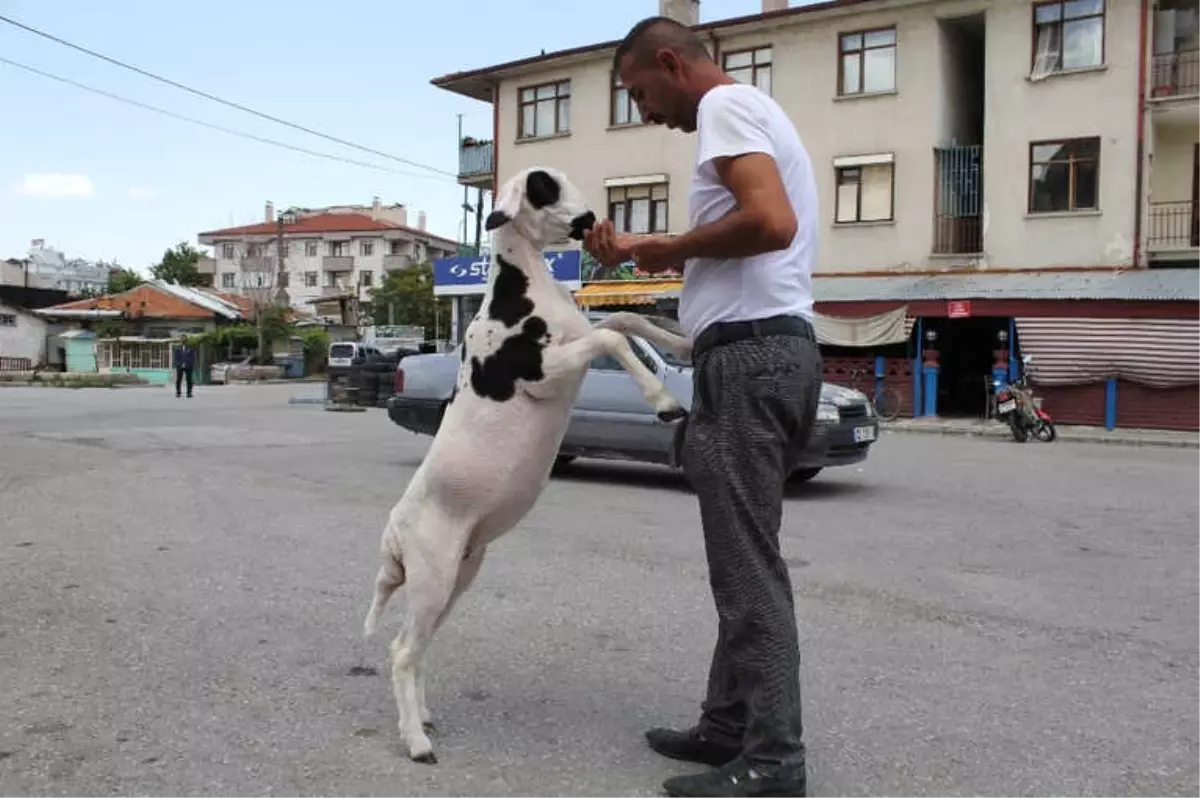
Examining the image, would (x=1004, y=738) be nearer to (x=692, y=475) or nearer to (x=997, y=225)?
(x=692, y=475)

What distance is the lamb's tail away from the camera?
328cm

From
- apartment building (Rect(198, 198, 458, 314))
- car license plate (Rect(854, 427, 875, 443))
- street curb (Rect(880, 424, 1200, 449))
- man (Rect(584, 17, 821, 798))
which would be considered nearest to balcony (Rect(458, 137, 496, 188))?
street curb (Rect(880, 424, 1200, 449))

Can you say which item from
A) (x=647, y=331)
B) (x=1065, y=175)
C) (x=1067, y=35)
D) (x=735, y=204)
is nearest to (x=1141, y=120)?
(x=1065, y=175)

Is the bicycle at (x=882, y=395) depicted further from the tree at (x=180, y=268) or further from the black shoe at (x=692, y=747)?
the tree at (x=180, y=268)

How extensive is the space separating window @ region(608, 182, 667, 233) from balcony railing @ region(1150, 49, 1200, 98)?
435 inches

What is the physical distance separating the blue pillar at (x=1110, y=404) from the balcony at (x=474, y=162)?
1826 cm

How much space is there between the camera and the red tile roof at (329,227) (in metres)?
80.9

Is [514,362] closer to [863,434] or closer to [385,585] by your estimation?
[385,585]

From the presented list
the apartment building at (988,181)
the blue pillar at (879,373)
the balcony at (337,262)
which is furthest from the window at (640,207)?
the balcony at (337,262)

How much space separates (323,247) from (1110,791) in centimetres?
8415

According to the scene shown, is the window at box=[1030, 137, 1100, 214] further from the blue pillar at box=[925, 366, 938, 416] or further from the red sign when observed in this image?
the blue pillar at box=[925, 366, 938, 416]

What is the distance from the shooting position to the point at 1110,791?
297cm

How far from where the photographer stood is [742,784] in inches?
107

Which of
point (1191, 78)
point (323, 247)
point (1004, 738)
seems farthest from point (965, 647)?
point (323, 247)
